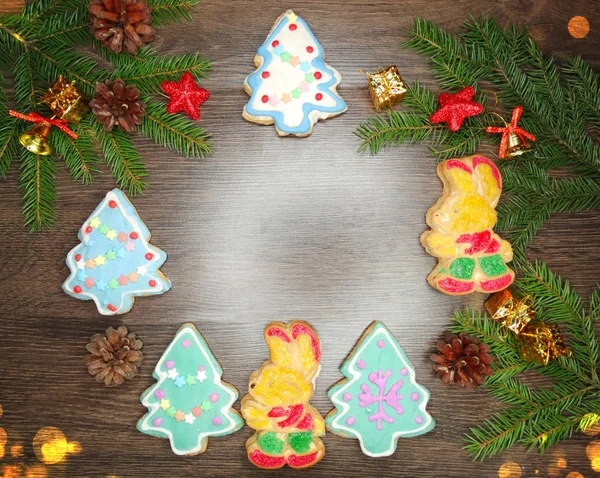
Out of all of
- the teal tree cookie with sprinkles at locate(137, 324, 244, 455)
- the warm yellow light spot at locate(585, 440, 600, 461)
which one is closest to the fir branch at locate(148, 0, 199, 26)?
the teal tree cookie with sprinkles at locate(137, 324, 244, 455)

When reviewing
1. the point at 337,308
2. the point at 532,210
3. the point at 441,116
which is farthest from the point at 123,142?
the point at 532,210

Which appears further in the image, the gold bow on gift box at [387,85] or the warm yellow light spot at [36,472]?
the warm yellow light spot at [36,472]

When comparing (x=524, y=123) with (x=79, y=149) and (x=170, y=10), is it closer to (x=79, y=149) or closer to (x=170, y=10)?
(x=170, y=10)

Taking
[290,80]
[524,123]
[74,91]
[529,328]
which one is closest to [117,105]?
[74,91]

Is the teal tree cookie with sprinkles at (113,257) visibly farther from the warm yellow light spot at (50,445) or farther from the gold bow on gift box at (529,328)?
the gold bow on gift box at (529,328)

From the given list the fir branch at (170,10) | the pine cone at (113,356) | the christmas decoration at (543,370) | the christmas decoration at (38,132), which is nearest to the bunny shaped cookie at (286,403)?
the pine cone at (113,356)

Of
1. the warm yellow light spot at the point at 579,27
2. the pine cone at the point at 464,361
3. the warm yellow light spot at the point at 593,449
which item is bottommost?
the warm yellow light spot at the point at 593,449

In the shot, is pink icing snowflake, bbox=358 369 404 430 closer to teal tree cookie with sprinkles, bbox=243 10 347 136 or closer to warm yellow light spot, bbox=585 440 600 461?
warm yellow light spot, bbox=585 440 600 461
